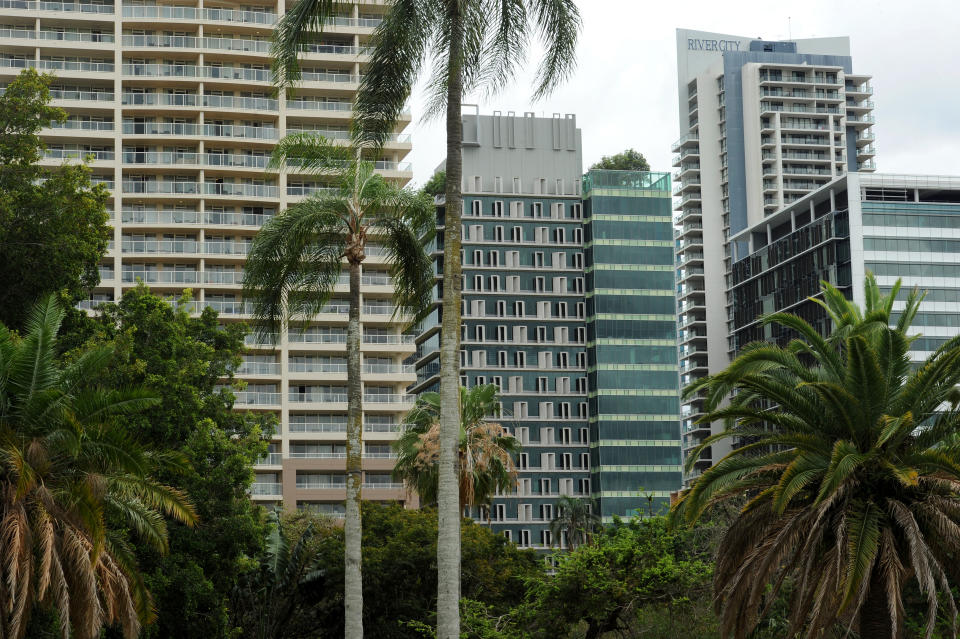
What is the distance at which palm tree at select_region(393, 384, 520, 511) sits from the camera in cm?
5397

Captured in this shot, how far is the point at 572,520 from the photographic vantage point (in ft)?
419

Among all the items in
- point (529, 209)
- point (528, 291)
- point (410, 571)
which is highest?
point (529, 209)

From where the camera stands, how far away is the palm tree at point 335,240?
37.1 meters

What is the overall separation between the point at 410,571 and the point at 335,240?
17.5 metres

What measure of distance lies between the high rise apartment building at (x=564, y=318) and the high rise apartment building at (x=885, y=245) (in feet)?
47.3

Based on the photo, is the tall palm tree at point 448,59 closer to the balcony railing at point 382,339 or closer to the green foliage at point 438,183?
the balcony railing at point 382,339

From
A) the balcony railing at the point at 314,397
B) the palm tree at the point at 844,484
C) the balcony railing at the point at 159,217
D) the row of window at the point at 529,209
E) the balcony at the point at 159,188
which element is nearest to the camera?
the palm tree at the point at 844,484

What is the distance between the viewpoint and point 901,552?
1220 inches

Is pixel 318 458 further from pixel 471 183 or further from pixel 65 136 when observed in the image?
pixel 471 183

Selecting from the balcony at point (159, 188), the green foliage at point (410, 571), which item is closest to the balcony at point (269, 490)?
the balcony at point (159, 188)

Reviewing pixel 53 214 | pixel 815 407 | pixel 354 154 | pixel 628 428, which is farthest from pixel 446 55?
pixel 628 428

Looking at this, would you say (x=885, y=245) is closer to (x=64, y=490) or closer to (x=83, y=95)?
(x=83, y=95)

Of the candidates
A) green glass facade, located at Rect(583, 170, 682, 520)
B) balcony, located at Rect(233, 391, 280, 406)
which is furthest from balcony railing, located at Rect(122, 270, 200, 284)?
green glass facade, located at Rect(583, 170, 682, 520)

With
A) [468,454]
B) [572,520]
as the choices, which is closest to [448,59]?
[468,454]
